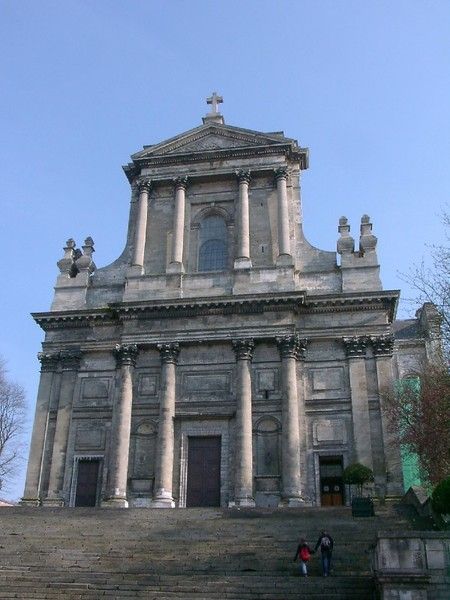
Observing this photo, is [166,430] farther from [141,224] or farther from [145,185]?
[145,185]

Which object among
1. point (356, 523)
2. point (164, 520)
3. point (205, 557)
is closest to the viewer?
point (205, 557)

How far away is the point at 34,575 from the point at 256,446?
13.0 meters

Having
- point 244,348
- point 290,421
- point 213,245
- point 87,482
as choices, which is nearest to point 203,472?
point 290,421

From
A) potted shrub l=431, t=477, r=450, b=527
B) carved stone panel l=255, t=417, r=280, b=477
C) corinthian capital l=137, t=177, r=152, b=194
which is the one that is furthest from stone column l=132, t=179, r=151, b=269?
potted shrub l=431, t=477, r=450, b=527

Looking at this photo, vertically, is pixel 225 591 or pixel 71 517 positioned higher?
pixel 71 517

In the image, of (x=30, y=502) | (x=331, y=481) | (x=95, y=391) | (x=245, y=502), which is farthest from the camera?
(x=95, y=391)

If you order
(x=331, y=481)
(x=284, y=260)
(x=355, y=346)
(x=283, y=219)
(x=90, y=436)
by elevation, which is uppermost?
(x=283, y=219)

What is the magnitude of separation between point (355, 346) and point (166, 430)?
334 inches

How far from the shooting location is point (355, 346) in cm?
2834

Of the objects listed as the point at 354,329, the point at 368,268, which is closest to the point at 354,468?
the point at 354,329

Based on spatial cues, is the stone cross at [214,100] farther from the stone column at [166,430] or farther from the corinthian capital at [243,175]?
the stone column at [166,430]

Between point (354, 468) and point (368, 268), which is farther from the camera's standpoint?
point (368, 268)

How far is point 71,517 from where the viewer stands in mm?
22234

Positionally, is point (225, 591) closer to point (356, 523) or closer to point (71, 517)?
point (356, 523)
